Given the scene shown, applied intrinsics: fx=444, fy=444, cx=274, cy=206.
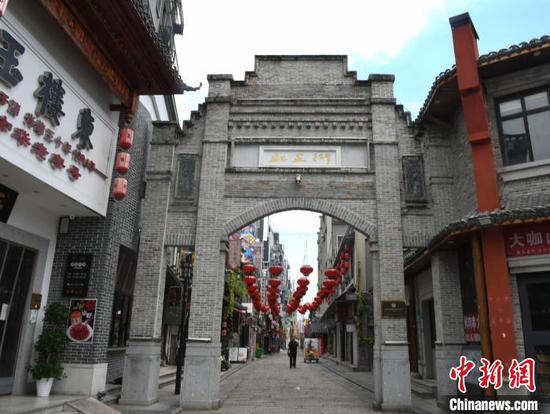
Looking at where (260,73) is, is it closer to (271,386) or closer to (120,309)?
(120,309)

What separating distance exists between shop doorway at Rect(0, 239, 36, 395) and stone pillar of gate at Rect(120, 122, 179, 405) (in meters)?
2.57

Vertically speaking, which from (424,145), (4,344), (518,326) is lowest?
(4,344)

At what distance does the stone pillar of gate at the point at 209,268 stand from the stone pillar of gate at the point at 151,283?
37.5 inches

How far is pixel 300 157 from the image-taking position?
42.4 feet

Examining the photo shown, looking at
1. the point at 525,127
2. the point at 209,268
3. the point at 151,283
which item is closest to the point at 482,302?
the point at 525,127

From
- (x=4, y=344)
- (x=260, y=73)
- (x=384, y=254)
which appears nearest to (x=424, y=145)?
(x=384, y=254)

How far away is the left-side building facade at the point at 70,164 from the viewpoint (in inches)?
325

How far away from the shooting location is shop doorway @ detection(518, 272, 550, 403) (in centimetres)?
864

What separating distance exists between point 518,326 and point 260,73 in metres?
9.65

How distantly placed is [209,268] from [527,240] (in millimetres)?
7599

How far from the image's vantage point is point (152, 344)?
1145cm

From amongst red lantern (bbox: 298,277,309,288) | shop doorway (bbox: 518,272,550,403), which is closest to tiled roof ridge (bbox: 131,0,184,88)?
shop doorway (bbox: 518,272,550,403)

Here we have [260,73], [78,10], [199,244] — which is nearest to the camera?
[78,10]

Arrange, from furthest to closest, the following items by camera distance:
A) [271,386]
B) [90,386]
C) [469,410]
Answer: [271,386]
[90,386]
[469,410]
